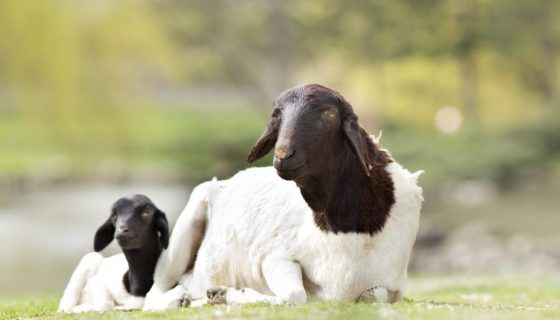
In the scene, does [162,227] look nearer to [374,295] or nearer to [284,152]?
[374,295]

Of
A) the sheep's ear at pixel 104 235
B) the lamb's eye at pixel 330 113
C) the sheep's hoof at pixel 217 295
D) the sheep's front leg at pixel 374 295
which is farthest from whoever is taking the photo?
the sheep's ear at pixel 104 235

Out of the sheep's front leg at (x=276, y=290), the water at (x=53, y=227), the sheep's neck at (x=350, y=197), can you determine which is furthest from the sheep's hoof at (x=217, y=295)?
the water at (x=53, y=227)

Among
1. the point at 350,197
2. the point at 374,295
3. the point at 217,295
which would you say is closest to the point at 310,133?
the point at 350,197

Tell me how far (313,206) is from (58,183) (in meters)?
45.9

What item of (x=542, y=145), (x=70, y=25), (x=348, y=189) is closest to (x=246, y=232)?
(x=348, y=189)

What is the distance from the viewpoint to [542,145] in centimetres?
4834

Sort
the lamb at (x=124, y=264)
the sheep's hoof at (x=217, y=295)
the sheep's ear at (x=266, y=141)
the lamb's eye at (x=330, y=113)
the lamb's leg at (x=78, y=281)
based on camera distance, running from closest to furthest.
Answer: the lamb's eye at (x=330, y=113), the sheep's ear at (x=266, y=141), the sheep's hoof at (x=217, y=295), the lamb at (x=124, y=264), the lamb's leg at (x=78, y=281)

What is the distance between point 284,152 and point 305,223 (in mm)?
1399

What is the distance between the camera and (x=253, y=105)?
223 feet

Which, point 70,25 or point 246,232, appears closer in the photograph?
point 246,232

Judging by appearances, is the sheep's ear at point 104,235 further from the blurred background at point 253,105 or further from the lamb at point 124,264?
the blurred background at point 253,105

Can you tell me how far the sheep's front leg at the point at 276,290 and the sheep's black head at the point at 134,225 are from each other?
0.87 metres

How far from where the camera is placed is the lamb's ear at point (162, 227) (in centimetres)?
888

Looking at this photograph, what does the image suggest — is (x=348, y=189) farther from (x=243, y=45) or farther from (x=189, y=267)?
(x=243, y=45)
